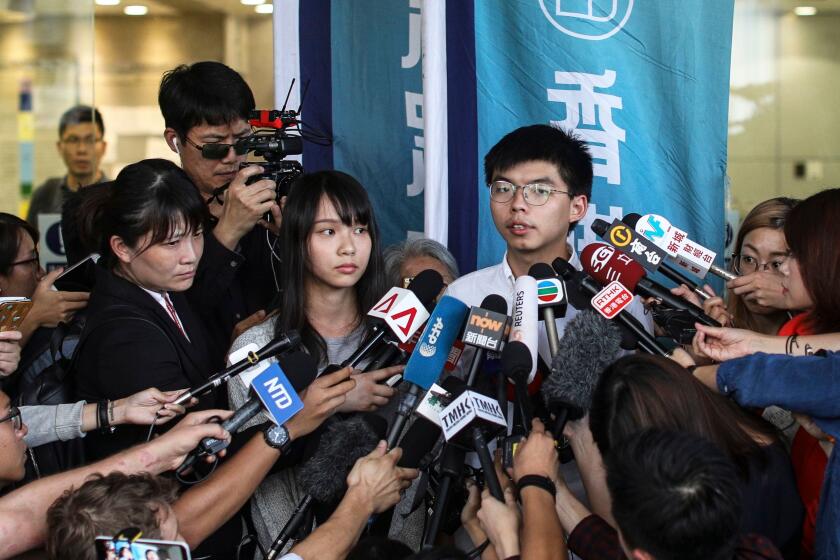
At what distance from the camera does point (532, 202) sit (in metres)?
3.13

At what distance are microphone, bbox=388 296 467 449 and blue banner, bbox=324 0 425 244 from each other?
5.13 feet

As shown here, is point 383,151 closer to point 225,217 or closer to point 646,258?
point 225,217

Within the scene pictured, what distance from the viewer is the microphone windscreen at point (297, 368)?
2477mm

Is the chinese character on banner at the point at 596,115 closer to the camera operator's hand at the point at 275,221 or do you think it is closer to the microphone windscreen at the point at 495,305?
the camera operator's hand at the point at 275,221

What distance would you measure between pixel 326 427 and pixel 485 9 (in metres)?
1.79

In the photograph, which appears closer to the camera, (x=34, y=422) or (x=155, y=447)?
(x=155, y=447)

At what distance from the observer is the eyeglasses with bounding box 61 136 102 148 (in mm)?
6273

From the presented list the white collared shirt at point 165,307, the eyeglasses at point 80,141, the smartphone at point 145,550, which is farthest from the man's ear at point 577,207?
the eyeglasses at point 80,141

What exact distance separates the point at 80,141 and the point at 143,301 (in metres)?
3.85

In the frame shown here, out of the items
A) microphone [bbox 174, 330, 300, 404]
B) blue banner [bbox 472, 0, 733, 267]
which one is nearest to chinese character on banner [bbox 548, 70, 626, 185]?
blue banner [bbox 472, 0, 733, 267]

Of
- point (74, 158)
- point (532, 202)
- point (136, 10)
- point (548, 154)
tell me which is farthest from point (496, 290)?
point (136, 10)

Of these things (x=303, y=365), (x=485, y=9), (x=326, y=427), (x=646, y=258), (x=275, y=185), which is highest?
(x=485, y=9)

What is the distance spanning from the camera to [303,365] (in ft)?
8.18

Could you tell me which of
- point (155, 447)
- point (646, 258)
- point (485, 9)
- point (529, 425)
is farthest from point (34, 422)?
point (485, 9)
